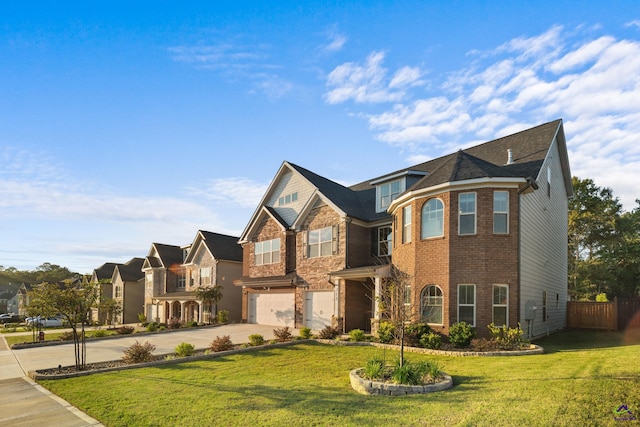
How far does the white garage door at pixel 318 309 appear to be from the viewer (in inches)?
945

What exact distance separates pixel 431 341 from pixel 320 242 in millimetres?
11167

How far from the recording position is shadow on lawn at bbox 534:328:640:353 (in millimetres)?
15148

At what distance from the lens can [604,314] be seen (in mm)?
21219

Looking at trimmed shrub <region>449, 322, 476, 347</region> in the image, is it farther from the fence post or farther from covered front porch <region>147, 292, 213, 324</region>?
covered front porch <region>147, 292, 213, 324</region>

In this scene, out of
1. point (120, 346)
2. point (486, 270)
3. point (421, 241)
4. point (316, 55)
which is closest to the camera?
point (316, 55)

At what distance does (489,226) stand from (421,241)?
270 cm

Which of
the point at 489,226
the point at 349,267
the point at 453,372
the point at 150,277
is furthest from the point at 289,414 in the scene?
the point at 150,277

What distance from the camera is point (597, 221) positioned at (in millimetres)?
37000

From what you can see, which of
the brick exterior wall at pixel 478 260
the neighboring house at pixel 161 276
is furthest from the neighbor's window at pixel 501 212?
the neighboring house at pixel 161 276

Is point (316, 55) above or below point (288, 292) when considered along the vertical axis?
above

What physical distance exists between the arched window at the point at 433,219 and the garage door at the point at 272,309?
11.9m

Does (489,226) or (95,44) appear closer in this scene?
(95,44)

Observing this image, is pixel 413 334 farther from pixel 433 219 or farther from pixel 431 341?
pixel 433 219

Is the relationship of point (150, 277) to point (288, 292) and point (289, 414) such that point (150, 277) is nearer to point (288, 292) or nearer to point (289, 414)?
point (288, 292)
